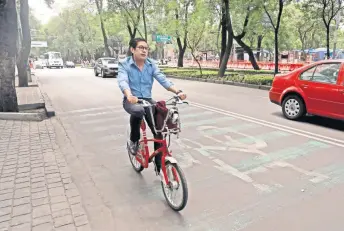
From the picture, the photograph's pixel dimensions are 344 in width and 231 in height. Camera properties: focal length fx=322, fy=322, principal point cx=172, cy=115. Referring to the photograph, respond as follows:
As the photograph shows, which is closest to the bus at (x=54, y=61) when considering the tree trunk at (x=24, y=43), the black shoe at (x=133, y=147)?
the tree trunk at (x=24, y=43)

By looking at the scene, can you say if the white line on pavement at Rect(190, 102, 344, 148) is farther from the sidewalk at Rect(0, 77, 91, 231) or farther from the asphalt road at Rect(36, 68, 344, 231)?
the sidewalk at Rect(0, 77, 91, 231)

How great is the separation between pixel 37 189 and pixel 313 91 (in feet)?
19.6

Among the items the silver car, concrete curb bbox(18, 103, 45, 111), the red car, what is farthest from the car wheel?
the silver car

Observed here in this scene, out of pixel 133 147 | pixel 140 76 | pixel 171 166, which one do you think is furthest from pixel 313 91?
pixel 171 166

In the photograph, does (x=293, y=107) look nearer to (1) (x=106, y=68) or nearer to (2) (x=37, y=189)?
(2) (x=37, y=189)

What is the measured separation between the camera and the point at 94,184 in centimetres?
420

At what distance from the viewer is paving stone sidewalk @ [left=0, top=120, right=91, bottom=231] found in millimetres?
3178

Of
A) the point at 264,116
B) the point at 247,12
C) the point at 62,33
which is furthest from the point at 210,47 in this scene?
the point at 264,116

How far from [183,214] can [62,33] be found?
64.5 m

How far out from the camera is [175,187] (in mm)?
3396

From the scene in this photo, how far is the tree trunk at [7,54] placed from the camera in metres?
7.80

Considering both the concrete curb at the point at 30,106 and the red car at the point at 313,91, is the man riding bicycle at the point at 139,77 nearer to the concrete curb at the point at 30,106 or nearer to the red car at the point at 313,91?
the red car at the point at 313,91

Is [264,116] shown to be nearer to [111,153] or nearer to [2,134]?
[111,153]

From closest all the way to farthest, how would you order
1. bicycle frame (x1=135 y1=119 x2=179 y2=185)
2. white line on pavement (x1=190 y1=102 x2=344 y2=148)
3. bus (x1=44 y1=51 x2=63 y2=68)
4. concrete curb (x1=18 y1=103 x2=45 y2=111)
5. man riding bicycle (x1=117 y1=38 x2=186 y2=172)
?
bicycle frame (x1=135 y1=119 x2=179 y2=185), man riding bicycle (x1=117 y1=38 x2=186 y2=172), white line on pavement (x1=190 y1=102 x2=344 y2=148), concrete curb (x1=18 y1=103 x2=45 y2=111), bus (x1=44 y1=51 x2=63 y2=68)
